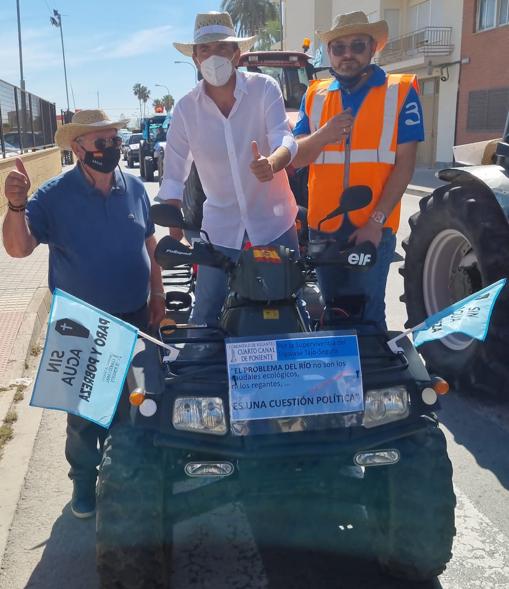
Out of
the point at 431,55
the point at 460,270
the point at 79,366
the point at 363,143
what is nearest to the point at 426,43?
the point at 431,55

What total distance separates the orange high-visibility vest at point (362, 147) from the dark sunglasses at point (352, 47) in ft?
0.63

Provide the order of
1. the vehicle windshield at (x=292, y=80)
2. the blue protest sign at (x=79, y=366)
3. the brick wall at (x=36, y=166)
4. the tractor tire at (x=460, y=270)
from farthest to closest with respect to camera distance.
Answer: the brick wall at (x=36, y=166) → the vehicle windshield at (x=292, y=80) → the tractor tire at (x=460, y=270) → the blue protest sign at (x=79, y=366)

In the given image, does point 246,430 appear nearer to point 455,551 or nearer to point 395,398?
point 395,398

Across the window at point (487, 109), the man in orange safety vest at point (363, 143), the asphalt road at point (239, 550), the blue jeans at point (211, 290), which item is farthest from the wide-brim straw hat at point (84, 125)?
the window at point (487, 109)

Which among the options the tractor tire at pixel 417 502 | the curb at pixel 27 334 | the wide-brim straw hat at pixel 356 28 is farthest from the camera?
the curb at pixel 27 334

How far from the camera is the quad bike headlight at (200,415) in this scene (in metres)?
2.26

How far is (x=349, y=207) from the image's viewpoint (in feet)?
8.73

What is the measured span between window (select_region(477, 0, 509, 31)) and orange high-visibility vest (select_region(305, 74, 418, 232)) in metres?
22.8

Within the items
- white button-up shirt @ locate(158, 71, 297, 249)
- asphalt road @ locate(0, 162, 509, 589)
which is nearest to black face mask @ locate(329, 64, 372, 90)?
white button-up shirt @ locate(158, 71, 297, 249)

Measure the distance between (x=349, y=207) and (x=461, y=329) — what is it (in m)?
0.70

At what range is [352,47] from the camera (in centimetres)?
321

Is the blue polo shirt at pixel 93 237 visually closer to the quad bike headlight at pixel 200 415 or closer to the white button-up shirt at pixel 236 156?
the white button-up shirt at pixel 236 156

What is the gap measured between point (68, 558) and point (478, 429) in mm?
2441

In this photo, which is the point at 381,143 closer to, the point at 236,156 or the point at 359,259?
the point at 236,156
